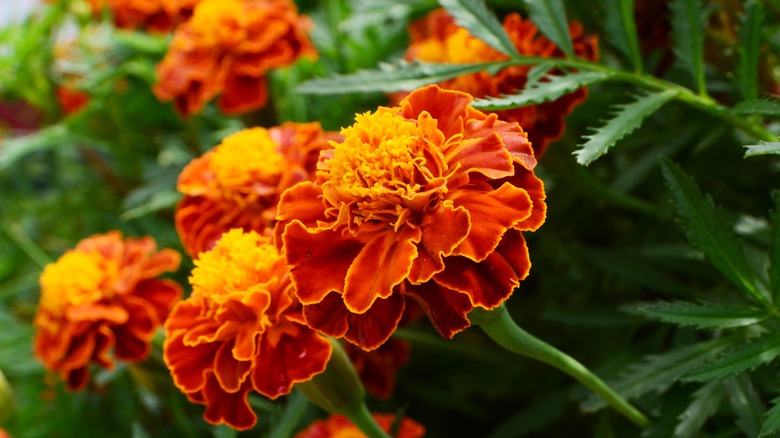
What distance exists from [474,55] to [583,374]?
27 cm

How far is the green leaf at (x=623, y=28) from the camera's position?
61cm

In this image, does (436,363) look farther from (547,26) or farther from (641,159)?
(547,26)

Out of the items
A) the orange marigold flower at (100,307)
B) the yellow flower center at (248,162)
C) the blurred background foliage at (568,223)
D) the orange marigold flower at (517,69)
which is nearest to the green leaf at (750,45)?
the blurred background foliage at (568,223)

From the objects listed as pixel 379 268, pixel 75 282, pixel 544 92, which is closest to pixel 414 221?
pixel 379 268

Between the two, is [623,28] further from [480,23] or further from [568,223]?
[568,223]

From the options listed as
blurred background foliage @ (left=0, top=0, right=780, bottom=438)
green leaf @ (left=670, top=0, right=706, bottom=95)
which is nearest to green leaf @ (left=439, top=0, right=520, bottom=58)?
blurred background foliage @ (left=0, top=0, right=780, bottom=438)

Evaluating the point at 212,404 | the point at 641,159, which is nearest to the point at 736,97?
the point at 641,159

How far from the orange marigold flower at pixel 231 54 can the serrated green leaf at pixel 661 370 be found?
17.0 inches

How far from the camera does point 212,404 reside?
52 centimetres

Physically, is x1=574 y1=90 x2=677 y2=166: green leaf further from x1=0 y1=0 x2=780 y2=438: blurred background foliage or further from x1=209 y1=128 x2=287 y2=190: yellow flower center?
x1=209 y1=128 x2=287 y2=190: yellow flower center

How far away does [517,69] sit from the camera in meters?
0.63

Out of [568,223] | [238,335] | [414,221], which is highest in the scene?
[414,221]

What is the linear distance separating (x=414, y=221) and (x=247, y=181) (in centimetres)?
20

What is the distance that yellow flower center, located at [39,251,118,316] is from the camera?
708mm
